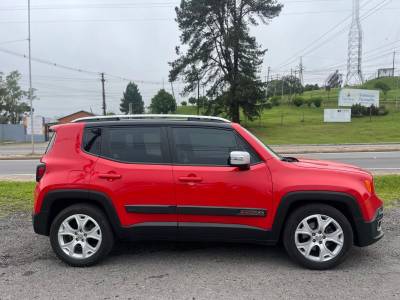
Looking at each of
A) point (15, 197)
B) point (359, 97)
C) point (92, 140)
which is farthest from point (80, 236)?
point (359, 97)

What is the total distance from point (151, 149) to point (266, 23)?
45202 mm

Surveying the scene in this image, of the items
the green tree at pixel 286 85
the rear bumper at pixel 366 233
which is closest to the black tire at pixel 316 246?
the rear bumper at pixel 366 233

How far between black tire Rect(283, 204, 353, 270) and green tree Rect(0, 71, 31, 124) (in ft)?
254

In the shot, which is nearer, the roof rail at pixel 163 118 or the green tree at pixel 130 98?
the roof rail at pixel 163 118

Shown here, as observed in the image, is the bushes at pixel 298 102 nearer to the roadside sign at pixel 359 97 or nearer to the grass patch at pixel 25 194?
the roadside sign at pixel 359 97

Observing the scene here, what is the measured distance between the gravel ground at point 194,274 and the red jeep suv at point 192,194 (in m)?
0.27

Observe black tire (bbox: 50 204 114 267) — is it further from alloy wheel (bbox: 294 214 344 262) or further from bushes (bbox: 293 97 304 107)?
bushes (bbox: 293 97 304 107)

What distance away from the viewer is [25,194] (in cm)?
888

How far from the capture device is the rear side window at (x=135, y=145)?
502cm

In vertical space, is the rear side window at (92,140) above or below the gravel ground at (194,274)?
above

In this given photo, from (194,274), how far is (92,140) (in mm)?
1881

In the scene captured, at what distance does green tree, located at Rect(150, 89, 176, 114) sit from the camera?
75438mm

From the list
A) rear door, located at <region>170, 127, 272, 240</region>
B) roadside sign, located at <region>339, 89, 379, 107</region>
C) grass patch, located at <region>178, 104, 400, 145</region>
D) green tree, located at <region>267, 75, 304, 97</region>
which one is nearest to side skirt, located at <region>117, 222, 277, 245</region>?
rear door, located at <region>170, 127, 272, 240</region>

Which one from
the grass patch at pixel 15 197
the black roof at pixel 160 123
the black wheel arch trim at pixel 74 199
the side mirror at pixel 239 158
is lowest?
the grass patch at pixel 15 197
